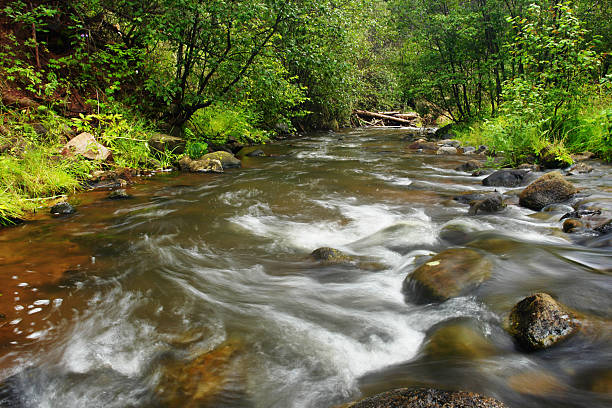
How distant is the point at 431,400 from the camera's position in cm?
149

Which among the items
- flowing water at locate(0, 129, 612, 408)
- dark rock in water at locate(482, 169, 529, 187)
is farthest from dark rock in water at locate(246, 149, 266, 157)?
dark rock in water at locate(482, 169, 529, 187)

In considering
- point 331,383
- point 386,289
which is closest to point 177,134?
point 386,289

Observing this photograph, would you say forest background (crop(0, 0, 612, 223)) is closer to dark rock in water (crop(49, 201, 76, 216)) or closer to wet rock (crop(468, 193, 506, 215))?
dark rock in water (crop(49, 201, 76, 216))

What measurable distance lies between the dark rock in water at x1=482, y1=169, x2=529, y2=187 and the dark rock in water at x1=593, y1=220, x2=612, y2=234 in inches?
117

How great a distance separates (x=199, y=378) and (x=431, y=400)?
1.33 metres

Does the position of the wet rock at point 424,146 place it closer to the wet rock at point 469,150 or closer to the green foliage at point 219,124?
the wet rock at point 469,150

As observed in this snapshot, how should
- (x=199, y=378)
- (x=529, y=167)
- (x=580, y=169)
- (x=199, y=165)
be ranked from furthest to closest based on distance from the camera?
(x=199, y=165), (x=529, y=167), (x=580, y=169), (x=199, y=378)

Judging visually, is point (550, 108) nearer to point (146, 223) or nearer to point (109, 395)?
point (146, 223)

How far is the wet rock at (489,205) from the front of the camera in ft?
16.7

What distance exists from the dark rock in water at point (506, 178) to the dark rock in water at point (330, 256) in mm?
4469

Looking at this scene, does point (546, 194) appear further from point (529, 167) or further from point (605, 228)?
point (529, 167)

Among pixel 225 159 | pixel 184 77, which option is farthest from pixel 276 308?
pixel 184 77

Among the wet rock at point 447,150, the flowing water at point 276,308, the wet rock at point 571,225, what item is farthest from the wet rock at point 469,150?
the wet rock at point 571,225

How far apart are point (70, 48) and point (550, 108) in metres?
11.5
